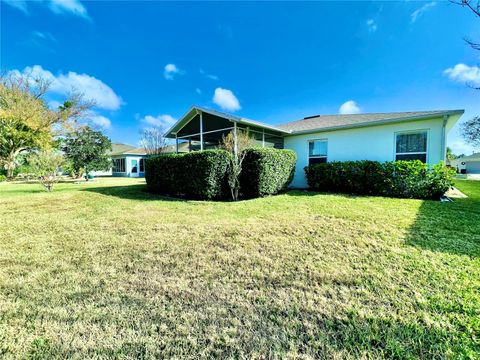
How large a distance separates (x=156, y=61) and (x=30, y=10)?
6729 mm

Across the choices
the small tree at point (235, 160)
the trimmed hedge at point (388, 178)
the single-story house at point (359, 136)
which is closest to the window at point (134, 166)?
the single-story house at point (359, 136)

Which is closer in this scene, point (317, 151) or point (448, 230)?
point (448, 230)

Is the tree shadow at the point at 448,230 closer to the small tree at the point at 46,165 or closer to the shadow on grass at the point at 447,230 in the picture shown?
the shadow on grass at the point at 447,230

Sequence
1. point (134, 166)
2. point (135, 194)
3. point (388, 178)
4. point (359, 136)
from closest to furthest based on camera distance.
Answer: point (388, 178)
point (359, 136)
point (135, 194)
point (134, 166)

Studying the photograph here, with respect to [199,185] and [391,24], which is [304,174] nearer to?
[199,185]

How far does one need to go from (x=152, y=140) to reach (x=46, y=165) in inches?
876

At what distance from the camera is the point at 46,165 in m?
11.2

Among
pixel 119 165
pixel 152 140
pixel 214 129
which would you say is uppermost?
pixel 152 140

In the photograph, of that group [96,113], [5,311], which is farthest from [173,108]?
[5,311]

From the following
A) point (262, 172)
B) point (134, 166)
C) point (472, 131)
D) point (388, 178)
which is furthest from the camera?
point (134, 166)

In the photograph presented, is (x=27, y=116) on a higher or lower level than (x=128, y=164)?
higher

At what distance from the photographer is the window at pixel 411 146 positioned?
8523mm

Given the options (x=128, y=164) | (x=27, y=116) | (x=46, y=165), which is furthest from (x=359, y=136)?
(x=27, y=116)

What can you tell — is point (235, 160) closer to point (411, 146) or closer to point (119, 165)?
→ point (411, 146)
